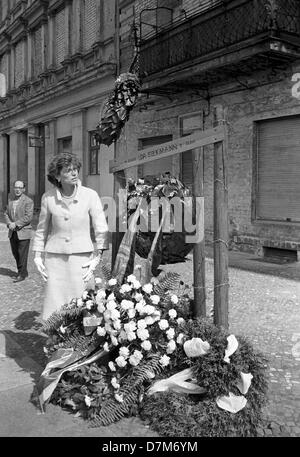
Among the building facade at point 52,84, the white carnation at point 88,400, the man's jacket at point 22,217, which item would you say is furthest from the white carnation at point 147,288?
the building facade at point 52,84

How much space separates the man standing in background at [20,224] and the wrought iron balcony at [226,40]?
5.31 metres

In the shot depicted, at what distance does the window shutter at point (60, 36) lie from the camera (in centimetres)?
1991

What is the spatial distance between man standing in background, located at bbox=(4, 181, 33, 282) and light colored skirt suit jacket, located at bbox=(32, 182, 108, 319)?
455 centimetres

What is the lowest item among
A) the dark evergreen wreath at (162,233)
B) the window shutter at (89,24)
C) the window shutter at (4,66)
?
the dark evergreen wreath at (162,233)

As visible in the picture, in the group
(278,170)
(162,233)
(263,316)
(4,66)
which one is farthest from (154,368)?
(4,66)

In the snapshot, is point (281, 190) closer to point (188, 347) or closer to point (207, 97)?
point (207, 97)

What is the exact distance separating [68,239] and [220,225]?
1384 millimetres

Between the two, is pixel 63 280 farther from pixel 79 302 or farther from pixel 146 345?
pixel 146 345

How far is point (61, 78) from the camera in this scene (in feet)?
66.3

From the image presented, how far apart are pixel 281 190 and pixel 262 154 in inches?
41.7

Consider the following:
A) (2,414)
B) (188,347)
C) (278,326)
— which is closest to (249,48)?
(278,326)

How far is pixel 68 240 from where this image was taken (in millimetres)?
4211

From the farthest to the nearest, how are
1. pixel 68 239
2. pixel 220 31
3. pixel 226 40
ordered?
1. pixel 220 31
2. pixel 226 40
3. pixel 68 239

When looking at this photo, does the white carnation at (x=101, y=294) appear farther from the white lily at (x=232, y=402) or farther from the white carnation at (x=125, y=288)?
the white lily at (x=232, y=402)
